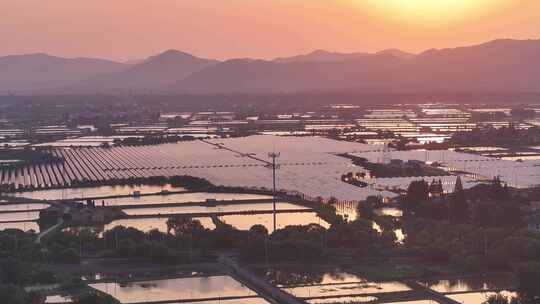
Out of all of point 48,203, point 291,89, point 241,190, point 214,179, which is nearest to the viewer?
point 48,203

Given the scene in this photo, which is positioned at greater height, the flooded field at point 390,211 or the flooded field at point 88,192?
the flooded field at point 88,192

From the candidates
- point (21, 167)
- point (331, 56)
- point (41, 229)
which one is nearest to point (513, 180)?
point (41, 229)

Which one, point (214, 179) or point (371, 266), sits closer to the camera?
point (371, 266)

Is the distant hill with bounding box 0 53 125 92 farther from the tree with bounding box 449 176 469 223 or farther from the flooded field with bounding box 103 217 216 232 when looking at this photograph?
the tree with bounding box 449 176 469 223

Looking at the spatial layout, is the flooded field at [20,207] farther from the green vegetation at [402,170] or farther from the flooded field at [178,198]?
the green vegetation at [402,170]

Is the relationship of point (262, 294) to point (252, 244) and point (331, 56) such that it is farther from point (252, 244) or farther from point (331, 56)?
point (331, 56)

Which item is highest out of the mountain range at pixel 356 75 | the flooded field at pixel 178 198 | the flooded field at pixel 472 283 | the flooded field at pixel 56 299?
the mountain range at pixel 356 75

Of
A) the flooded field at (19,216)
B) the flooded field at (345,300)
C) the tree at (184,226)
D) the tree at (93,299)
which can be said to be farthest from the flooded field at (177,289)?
the flooded field at (19,216)
